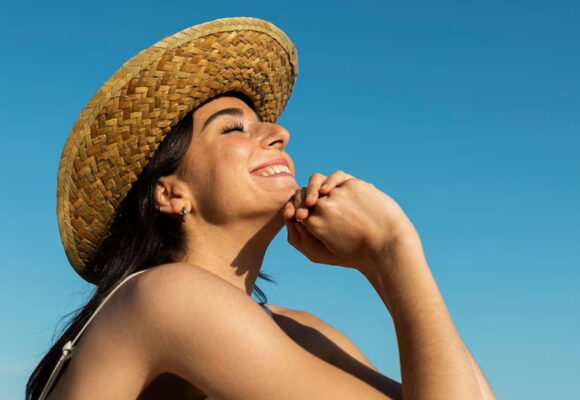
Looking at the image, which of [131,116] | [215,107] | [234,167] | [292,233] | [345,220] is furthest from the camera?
[215,107]

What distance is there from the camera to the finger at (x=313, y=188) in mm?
3035

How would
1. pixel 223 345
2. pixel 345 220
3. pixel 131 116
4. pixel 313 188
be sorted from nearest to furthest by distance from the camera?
1. pixel 223 345
2. pixel 345 220
3. pixel 313 188
4. pixel 131 116

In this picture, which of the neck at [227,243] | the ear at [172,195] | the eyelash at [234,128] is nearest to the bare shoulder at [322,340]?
the neck at [227,243]

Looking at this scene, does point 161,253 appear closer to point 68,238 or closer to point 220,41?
point 68,238

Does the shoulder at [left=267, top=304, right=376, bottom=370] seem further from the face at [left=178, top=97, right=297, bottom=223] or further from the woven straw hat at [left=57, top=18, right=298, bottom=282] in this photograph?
the woven straw hat at [left=57, top=18, right=298, bottom=282]

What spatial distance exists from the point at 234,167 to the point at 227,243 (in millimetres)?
388

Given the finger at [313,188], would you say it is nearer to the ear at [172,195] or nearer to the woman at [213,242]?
the woman at [213,242]

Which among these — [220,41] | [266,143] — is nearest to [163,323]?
[266,143]

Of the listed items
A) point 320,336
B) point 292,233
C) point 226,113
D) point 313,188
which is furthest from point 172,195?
point 320,336

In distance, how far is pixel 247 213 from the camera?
11.3ft

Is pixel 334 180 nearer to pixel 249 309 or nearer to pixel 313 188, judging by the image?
pixel 313 188

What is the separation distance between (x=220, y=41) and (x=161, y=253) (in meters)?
1.16

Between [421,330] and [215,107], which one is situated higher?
[215,107]

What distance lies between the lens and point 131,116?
11.7ft
